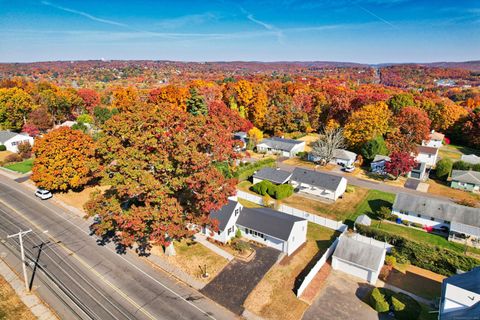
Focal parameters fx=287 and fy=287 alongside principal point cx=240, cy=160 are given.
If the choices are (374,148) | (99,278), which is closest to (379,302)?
(99,278)

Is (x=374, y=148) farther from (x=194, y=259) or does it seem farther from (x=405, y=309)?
(x=194, y=259)

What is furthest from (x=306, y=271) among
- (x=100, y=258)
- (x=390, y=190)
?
(x=390, y=190)

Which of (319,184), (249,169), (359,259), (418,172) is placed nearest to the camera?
(359,259)

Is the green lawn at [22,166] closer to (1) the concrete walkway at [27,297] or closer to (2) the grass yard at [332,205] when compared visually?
(1) the concrete walkway at [27,297]

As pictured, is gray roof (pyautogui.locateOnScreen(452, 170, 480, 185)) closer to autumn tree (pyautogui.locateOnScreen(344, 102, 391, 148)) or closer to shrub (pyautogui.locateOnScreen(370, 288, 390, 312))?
autumn tree (pyautogui.locateOnScreen(344, 102, 391, 148))

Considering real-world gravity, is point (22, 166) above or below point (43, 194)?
below

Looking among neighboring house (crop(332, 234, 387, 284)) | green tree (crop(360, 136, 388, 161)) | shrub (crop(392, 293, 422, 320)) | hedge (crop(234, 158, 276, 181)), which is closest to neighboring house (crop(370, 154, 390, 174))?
green tree (crop(360, 136, 388, 161))
